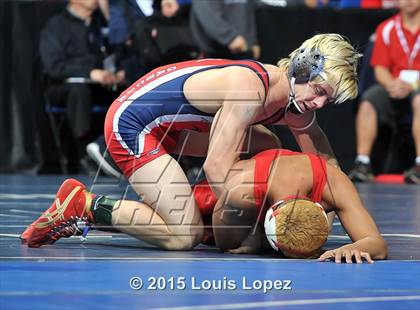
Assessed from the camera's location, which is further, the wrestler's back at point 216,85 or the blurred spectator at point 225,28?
the blurred spectator at point 225,28

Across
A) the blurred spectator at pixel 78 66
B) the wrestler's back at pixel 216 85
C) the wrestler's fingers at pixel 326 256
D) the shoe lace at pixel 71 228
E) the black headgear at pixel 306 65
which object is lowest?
the blurred spectator at pixel 78 66

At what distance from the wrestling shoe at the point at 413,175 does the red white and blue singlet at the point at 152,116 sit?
5.52 metres

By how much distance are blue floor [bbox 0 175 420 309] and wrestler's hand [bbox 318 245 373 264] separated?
0.06 meters

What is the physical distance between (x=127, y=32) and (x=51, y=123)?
1268 mm

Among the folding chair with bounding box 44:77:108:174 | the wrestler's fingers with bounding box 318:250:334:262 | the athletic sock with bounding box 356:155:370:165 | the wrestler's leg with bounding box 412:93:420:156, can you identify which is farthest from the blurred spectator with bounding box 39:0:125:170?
the wrestler's fingers with bounding box 318:250:334:262

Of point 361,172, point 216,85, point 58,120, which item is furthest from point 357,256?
point 58,120

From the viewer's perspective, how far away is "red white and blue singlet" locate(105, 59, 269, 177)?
5410 millimetres

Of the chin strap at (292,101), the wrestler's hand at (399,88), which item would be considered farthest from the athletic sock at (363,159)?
the chin strap at (292,101)

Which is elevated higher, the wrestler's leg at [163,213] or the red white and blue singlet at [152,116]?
the red white and blue singlet at [152,116]

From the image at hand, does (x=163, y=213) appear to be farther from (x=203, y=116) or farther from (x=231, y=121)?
(x=231, y=121)

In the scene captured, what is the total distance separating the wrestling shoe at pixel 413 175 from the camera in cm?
1073

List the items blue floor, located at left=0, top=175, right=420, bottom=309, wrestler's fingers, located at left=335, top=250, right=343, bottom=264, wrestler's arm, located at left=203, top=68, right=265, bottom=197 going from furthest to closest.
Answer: wrestler's arm, located at left=203, top=68, right=265, bottom=197 → wrestler's fingers, located at left=335, top=250, right=343, bottom=264 → blue floor, located at left=0, top=175, right=420, bottom=309

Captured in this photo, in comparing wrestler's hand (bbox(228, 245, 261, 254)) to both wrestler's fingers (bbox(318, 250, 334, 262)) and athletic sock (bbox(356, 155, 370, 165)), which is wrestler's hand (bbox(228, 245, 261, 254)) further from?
athletic sock (bbox(356, 155, 370, 165))

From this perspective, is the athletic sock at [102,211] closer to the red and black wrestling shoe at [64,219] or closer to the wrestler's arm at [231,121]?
the red and black wrestling shoe at [64,219]
